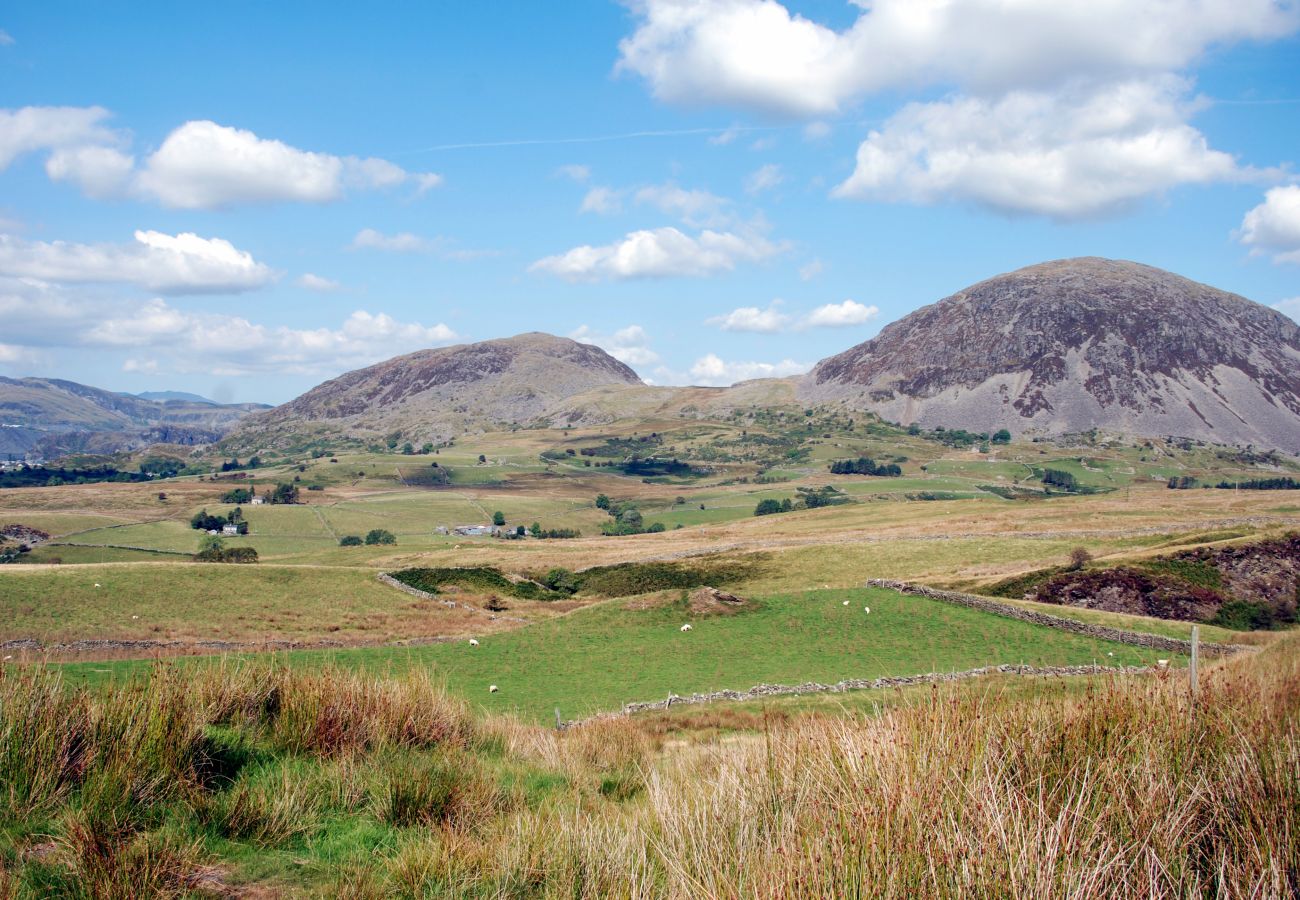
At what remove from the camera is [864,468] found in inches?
7264

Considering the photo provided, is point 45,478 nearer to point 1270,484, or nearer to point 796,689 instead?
point 796,689

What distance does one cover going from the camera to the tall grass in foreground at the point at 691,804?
4.18 metres

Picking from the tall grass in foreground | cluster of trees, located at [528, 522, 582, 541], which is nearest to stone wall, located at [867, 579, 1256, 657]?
the tall grass in foreground

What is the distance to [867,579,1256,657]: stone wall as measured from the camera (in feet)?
88.3

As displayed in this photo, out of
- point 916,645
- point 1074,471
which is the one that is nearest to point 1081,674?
point 916,645

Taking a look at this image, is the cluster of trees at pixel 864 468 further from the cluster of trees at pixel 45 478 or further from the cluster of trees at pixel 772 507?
the cluster of trees at pixel 45 478

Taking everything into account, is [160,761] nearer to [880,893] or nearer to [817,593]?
[880,893]

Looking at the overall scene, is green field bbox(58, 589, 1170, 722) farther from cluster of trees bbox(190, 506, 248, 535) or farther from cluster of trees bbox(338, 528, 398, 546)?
cluster of trees bbox(190, 506, 248, 535)

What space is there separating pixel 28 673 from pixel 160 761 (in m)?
1.94

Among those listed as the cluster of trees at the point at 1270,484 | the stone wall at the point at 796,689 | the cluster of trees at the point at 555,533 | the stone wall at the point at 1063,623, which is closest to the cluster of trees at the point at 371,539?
the cluster of trees at the point at 555,533

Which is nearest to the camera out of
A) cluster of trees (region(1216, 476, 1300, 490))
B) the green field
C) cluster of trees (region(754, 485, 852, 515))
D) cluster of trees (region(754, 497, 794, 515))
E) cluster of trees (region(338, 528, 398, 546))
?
the green field

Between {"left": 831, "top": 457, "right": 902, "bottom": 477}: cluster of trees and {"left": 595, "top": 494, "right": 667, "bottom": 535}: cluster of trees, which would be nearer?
{"left": 595, "top": 494, "right": 667, "bottom": 535}: cluster of trees

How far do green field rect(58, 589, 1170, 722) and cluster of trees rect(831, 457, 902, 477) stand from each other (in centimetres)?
14841

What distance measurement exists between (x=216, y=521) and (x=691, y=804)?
122727mm
